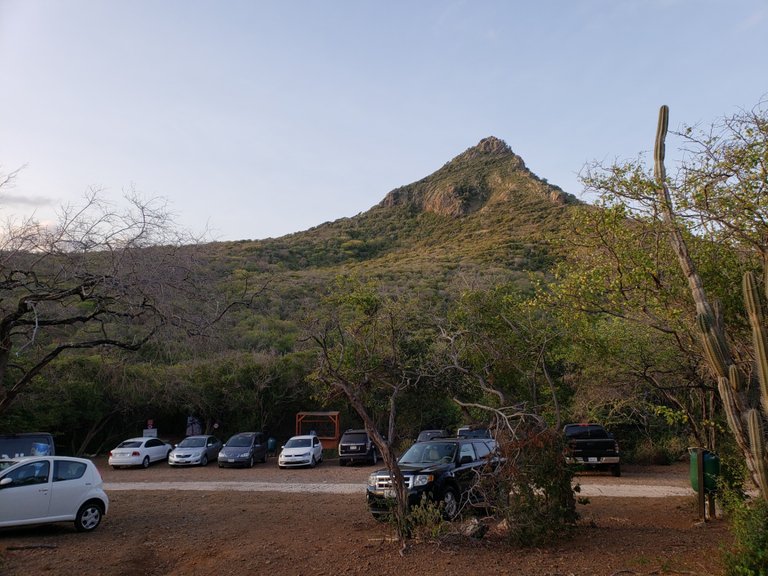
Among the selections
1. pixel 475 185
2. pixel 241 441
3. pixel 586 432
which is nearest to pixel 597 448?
pixel 586 432

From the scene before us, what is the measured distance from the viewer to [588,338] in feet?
37.9

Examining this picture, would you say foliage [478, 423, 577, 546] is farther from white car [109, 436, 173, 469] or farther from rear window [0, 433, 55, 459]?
Answer: white car [109, 436, 173, 469]

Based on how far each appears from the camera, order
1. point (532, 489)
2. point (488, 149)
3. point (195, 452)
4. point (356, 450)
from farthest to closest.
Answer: point (488, 149), point (195, 452), point (356, 450), point (532, 489)

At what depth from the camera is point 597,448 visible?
18.8 metres

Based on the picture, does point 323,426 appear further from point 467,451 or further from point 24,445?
point 467,451

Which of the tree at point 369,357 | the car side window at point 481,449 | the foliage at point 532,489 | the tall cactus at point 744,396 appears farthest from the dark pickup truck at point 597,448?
the tall cactus at point 744,396

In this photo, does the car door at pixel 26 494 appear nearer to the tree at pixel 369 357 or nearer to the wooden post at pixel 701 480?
the tree at pixel 369 357

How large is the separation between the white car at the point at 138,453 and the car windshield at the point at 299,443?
18.6 ft

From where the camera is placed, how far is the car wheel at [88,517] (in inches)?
436

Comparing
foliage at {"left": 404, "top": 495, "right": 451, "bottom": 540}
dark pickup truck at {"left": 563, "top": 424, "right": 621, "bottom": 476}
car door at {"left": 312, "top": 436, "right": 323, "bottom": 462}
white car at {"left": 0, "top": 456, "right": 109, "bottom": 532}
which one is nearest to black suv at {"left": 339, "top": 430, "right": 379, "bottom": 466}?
car door at {"left": 312, "top": 436, "right": 323, "bottom": 462}

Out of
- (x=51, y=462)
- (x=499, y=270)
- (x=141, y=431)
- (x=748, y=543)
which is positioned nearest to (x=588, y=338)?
(x=748, y=543)

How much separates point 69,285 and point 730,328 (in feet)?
33.9

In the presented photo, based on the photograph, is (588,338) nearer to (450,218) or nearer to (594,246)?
(594,246)

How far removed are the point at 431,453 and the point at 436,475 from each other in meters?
1.49
